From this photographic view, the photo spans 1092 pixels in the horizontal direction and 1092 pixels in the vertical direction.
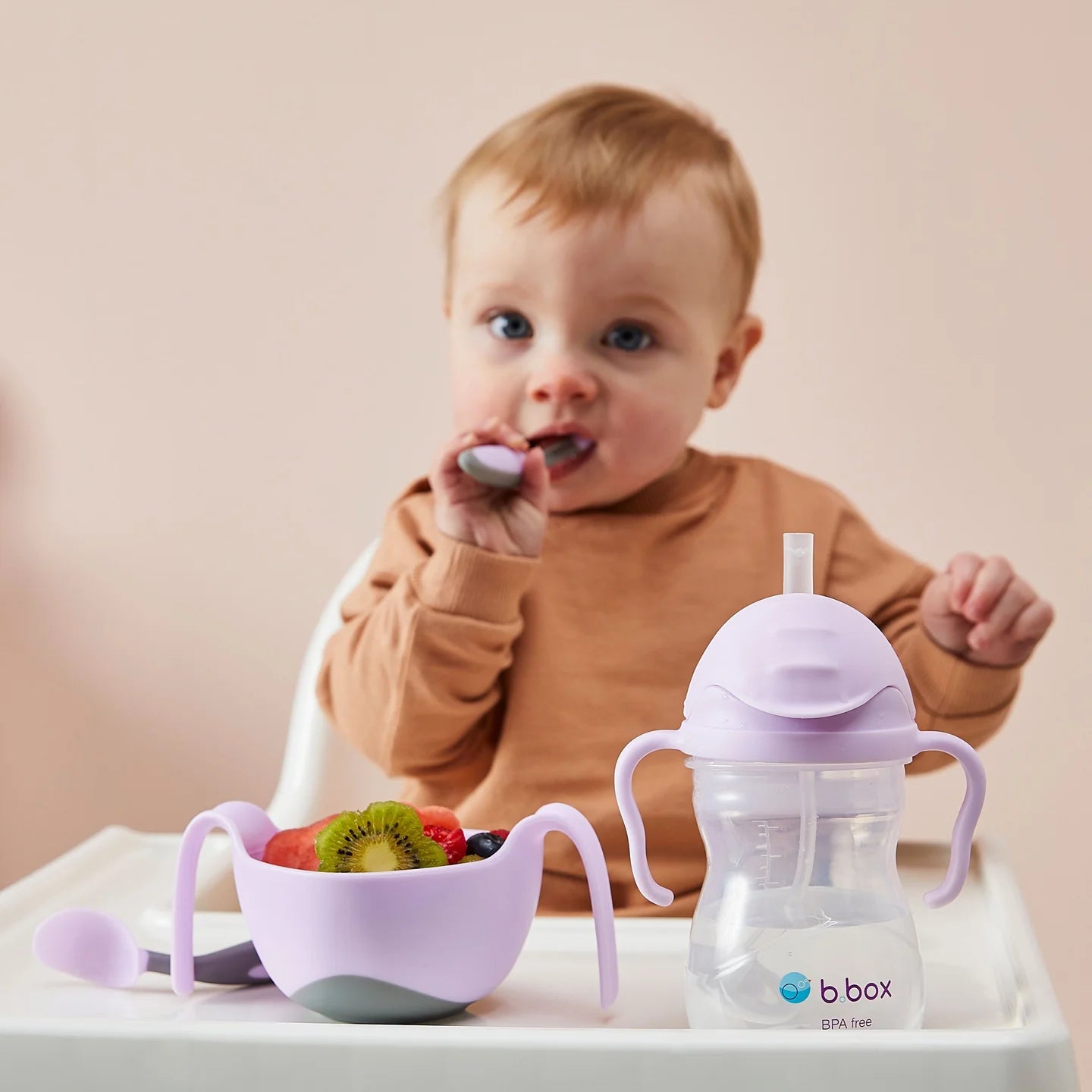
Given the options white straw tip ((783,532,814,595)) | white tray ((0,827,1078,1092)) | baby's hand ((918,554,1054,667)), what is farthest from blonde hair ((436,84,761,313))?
white tray ((0,827,1078,1092))

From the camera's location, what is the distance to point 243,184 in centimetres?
169

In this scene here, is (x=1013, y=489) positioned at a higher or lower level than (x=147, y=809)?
higher

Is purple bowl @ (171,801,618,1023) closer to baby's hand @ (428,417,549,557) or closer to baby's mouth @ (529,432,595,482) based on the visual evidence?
baby's hand @ (428,417,549,557)

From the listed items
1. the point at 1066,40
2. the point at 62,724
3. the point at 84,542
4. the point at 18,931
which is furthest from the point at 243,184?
the point at 18,931

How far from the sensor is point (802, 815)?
0.56 m

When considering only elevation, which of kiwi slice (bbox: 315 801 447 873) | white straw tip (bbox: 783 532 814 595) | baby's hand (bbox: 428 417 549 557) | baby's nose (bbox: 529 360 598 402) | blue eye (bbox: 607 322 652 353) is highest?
blue eye (bbox: 607 322 652 353)

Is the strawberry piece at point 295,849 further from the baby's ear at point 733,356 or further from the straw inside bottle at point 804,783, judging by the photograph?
the baby's ear at point 733,356

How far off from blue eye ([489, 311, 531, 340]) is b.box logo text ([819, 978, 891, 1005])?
614mm

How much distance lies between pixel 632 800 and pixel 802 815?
7 centimetres

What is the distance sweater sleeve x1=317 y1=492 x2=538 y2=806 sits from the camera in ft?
3.01

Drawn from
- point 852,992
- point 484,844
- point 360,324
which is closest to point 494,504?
point 484,844

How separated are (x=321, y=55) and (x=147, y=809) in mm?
962

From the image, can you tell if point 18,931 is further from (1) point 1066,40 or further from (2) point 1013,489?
(1) point 1066,40

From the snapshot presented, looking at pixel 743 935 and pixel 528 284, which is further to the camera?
pixel 528 284
